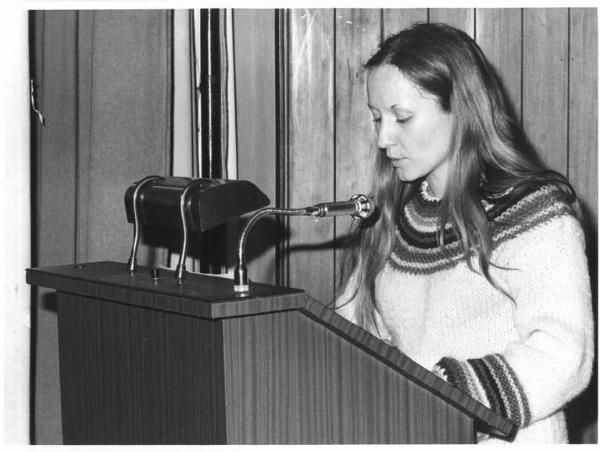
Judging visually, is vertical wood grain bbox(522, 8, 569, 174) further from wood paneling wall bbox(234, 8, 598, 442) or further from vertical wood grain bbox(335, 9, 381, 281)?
vertical wood grain bbox(335, 9, 381, 281)

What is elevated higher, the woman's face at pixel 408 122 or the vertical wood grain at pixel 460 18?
the vertical wood grain at pixel 460 18

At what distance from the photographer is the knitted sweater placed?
178 centimetres

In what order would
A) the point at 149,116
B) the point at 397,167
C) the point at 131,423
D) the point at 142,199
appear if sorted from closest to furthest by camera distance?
the point at 131,423
the point at 142,199
the point at 397,167
the point at 149,116

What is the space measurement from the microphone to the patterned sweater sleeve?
33 cm

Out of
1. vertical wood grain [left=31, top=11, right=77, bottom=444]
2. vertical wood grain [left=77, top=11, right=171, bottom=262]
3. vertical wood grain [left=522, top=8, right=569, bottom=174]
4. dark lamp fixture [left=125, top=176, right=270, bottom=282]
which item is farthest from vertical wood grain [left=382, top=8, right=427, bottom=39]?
dark lamp fixture [left=125, top=176, right=270, bottom=282]

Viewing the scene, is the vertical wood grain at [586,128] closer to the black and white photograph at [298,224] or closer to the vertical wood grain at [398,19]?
the black and white photograph at [298,224]

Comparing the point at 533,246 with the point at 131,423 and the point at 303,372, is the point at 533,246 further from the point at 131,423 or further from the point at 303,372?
the point at 131,423

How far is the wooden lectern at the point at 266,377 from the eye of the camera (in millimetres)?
1424

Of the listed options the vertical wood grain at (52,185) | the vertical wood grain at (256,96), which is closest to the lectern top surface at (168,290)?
the vertical wood grain at (52,185)

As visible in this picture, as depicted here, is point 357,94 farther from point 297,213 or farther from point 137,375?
point 137,375

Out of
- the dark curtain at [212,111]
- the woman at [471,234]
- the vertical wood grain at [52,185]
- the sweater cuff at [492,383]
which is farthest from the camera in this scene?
the dark curtain at [212,111]

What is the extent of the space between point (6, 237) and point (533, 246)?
139cm

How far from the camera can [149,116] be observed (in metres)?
2.69

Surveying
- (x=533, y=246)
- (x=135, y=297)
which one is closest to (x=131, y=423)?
(x=135, y=297)
